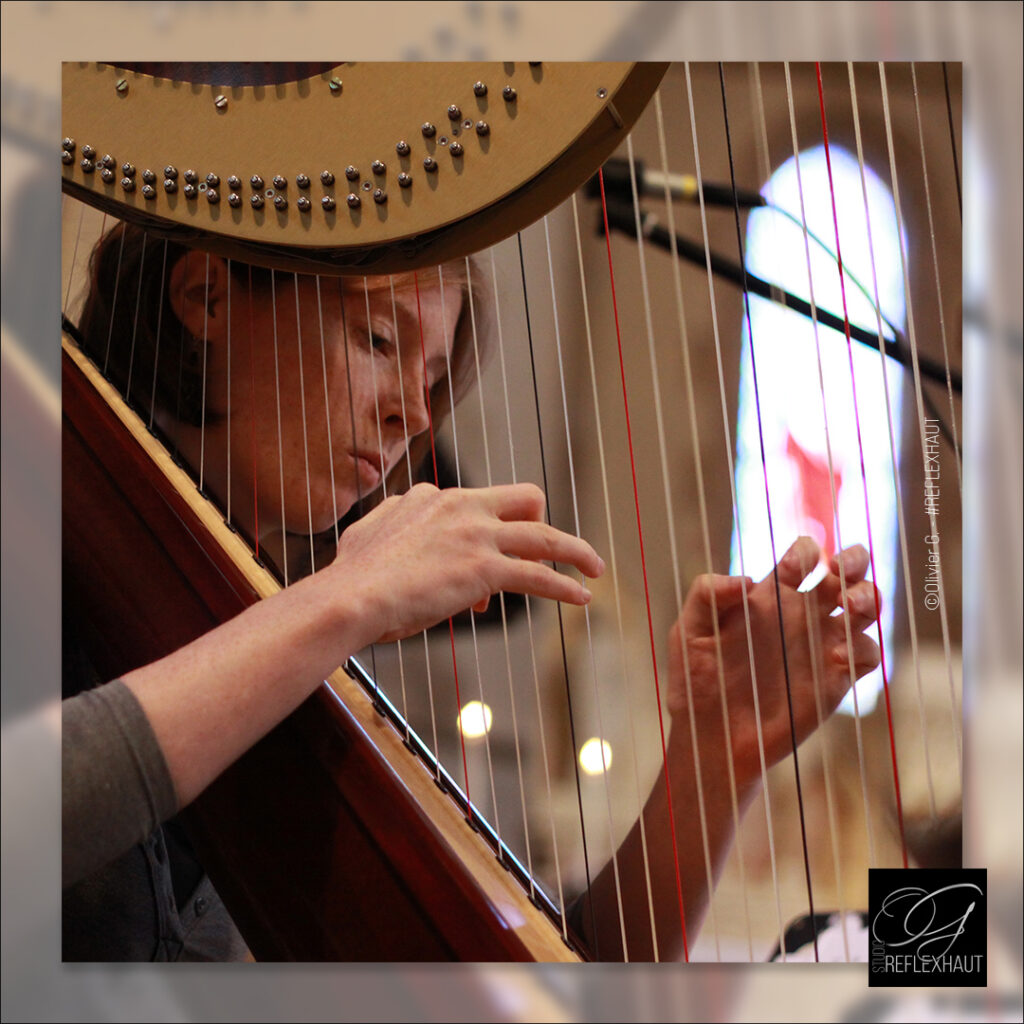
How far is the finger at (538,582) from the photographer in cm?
92

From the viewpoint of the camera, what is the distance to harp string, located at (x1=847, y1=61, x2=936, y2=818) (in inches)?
36.4

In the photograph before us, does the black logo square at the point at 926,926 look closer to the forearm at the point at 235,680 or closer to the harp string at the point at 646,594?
the harp string at the point at 646,594

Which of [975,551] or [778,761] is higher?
[975,551]

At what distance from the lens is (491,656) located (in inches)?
36.7

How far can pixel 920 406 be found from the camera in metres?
0.94

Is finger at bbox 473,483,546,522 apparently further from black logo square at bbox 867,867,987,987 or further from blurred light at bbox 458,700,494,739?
black logo square at bbox 867,867,987,987

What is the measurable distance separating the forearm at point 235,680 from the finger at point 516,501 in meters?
0.16

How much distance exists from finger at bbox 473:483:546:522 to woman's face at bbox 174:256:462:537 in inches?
3.3

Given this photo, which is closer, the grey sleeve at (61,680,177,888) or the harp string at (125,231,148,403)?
the grey sleeve at (61,680,177,888)

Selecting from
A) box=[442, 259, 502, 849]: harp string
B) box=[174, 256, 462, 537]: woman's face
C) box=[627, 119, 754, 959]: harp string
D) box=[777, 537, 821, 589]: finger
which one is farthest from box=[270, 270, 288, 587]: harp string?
box=[777, 537, 821, 589]: finger

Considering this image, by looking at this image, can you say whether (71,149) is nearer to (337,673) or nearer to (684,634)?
(337,673)

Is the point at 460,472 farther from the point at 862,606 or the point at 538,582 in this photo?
the point at 862,606

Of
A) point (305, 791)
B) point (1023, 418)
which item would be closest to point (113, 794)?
point (305, 791)

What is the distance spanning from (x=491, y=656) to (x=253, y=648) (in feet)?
0.66
